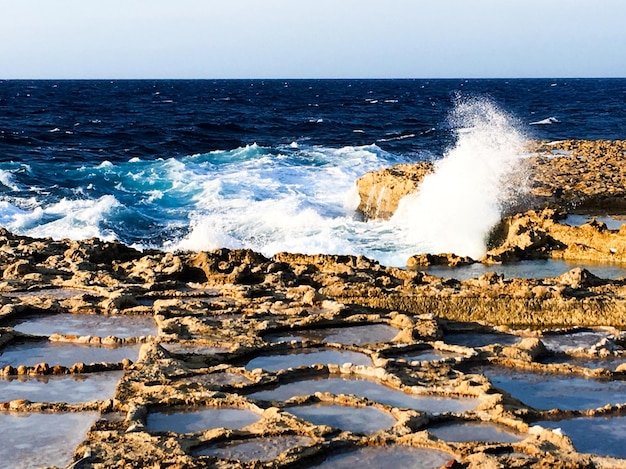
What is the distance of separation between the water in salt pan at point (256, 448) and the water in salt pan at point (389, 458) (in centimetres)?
27

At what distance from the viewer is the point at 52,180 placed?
73.5 feet

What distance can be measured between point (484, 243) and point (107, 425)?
860cm

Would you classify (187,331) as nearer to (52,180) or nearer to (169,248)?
(169,248)

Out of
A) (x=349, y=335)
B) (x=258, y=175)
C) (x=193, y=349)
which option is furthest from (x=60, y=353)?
(x=258, y=175)

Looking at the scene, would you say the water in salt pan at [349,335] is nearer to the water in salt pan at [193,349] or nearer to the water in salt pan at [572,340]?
the water in salt pan at [193,349]

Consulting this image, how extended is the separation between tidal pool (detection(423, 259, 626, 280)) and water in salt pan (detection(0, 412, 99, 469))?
5.85m

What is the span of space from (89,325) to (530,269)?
5521 mm

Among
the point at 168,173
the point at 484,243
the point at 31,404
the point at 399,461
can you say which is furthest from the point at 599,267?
the point at 168,173

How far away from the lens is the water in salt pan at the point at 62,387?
583 centimetres

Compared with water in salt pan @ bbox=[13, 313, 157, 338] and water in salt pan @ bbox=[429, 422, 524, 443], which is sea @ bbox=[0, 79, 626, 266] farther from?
water in salt pan @ bbox=[429, 422, 524, 443]

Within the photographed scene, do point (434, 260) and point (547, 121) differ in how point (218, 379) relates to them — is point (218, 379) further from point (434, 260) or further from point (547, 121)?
point (547, 121)

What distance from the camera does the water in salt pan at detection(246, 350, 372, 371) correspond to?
21.6 feet

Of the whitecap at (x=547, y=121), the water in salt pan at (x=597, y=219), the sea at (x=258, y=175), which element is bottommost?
the sea at (x=258, y=175)

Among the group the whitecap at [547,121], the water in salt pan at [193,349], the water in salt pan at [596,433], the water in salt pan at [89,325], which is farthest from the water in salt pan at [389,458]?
the whitecap at [547,121]
